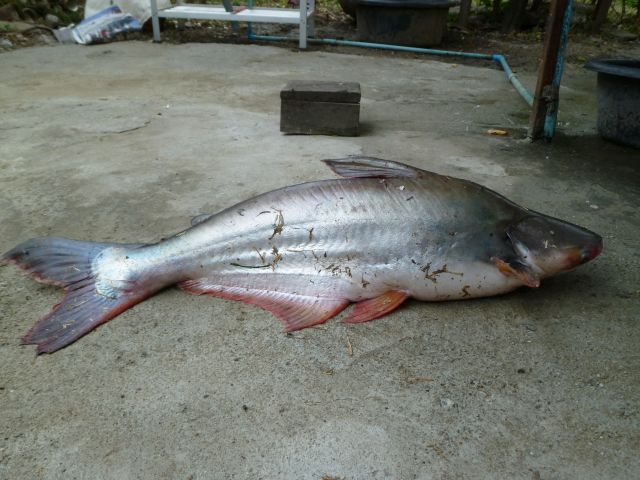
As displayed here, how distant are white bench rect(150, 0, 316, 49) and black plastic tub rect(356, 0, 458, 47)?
0.92m

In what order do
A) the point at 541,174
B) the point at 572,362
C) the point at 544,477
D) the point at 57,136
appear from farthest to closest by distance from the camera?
1. the point at 57,136
2. the point at 541,174
3. the point at 572,362
4. the point at 544,477

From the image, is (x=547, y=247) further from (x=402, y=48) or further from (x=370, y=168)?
(x=402, y=48)

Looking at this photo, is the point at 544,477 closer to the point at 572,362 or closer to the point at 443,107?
the point at 572,362

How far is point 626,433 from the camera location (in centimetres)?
159

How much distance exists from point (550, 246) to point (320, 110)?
234 cm

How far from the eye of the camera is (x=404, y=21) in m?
8.11

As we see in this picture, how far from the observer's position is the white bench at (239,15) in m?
7.46

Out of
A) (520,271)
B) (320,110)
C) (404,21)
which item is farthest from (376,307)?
(404,21)

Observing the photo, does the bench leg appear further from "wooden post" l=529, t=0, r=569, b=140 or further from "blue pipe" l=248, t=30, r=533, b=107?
"wooden post" l=529, t=0, r=569, b=140

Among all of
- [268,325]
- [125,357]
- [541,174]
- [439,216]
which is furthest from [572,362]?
[541,174]

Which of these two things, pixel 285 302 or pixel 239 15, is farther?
pixel 239 15

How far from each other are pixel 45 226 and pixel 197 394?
57.3 inches

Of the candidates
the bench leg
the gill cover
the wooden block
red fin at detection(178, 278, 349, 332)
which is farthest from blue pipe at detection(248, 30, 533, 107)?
red fin at detection(178, 278, 349, 332)

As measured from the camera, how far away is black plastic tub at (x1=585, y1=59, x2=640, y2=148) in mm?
3770
